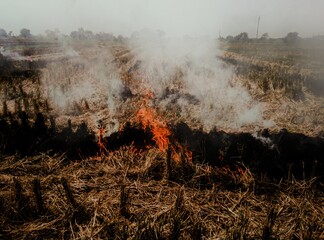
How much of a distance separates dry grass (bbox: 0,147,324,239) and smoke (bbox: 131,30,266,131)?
8.45 ft

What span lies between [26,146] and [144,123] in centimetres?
250

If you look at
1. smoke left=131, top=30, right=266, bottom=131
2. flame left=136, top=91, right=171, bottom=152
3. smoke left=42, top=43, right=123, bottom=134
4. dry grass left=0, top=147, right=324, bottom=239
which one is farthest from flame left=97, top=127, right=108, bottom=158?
smoke left=131, top=30, right=266, bottom=131

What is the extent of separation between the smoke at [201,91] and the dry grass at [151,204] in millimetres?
2574

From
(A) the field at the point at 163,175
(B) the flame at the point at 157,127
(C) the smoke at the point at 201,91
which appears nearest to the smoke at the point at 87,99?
(A) the field at the point at 163,175

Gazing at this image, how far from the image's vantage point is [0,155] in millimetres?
5090

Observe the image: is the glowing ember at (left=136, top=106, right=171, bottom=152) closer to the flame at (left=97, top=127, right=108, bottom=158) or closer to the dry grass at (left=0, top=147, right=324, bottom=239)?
the dry grass at (left=0, top=147, right=324, bottom=239)

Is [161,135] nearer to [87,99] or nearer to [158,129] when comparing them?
[158,129]

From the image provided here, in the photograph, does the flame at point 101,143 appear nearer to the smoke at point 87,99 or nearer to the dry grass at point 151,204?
the smoke at point 87,99

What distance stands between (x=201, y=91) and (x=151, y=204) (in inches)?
305

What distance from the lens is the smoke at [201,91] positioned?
7.44m

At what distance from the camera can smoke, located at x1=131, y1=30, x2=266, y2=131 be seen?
744 centimetres

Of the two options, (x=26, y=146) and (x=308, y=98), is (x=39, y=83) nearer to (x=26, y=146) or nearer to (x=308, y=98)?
(x=26, y=146)

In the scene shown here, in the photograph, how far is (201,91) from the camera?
10891 millimetres

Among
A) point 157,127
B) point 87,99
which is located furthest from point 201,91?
point 157,127
